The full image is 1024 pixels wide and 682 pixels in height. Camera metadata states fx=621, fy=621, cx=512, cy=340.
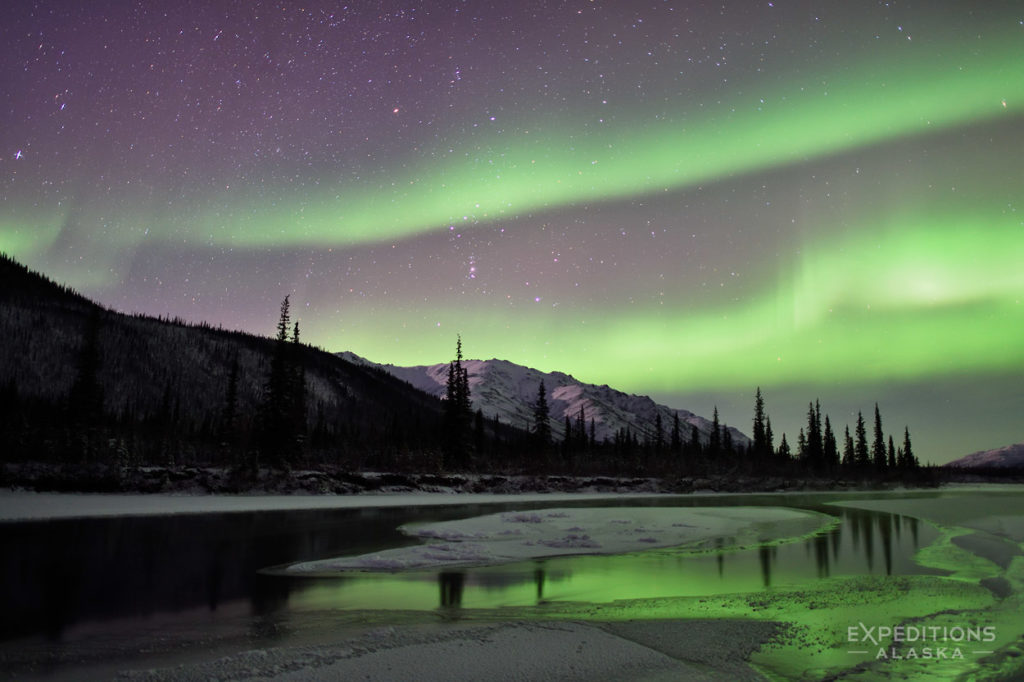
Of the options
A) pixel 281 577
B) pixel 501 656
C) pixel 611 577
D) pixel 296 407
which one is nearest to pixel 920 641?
pixel 501 656

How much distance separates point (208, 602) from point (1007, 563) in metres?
22.8

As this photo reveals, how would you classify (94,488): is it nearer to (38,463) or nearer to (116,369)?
(38,463)

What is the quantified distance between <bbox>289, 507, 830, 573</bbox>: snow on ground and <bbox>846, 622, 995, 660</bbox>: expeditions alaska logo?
11229mm

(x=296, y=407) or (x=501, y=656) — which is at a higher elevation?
(x=296, y=407)

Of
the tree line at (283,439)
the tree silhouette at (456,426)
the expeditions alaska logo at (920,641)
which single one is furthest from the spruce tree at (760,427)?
the expeditions alaska logo at (920,641)

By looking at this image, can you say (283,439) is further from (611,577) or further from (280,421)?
(611,577)

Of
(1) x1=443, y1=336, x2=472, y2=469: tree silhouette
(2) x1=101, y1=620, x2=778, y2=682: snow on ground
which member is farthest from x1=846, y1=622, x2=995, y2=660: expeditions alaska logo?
(1) x1=443, y1=336, x2=472, y2=469: tree silhouette

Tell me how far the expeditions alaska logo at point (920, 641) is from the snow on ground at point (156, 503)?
116 ft

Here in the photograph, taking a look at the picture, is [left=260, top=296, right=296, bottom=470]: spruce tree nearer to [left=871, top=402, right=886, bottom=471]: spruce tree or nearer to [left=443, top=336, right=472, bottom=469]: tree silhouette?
[left=443, top=336, right=472, bottom=469]: tree silhouette

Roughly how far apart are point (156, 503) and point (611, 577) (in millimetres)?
34817

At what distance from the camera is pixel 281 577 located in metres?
16.6

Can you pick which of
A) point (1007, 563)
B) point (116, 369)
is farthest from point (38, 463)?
point (116, 369)

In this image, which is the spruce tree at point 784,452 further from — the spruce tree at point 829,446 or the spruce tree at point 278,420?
the spruce tree at point 278,420

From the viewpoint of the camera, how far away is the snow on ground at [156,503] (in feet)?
111
